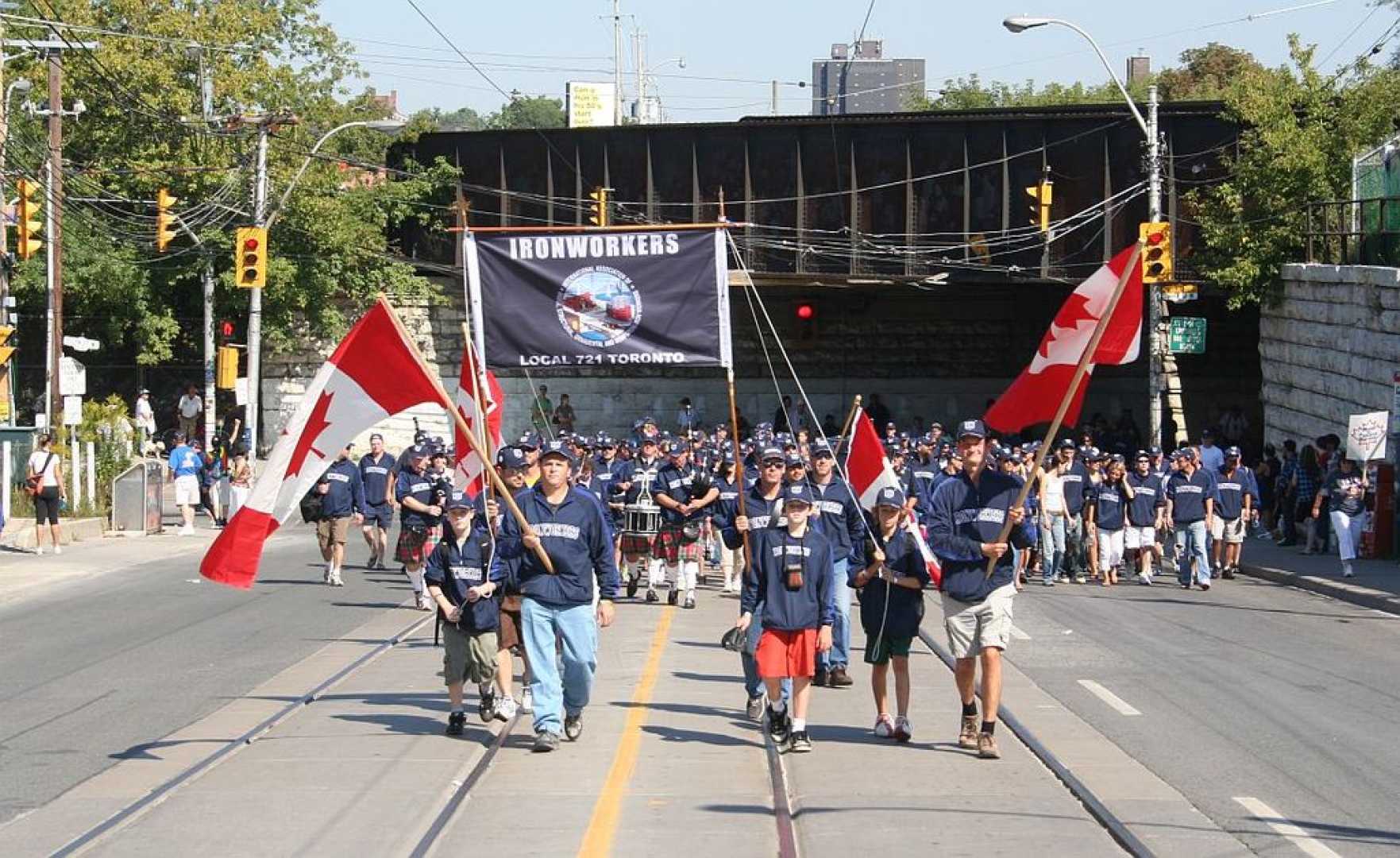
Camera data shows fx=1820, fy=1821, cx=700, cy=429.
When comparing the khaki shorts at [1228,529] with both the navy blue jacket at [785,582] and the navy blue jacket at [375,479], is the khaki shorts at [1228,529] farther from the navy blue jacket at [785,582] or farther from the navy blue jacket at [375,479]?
the navy blue jacket at [785,582]

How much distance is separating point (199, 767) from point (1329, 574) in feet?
58.9

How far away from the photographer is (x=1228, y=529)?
80.4ft

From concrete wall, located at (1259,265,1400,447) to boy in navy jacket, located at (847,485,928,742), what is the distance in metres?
17.0

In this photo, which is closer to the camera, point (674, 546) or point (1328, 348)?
point (674, 546)

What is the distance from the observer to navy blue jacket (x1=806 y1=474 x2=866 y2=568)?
508 inches

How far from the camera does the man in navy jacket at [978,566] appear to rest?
33.2 feet

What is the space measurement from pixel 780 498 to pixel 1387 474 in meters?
15.6

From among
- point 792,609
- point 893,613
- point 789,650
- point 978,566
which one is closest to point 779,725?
point 789,650

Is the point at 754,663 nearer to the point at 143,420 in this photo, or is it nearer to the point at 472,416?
the point at 472,416

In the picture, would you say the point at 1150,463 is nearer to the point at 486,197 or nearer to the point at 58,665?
the point at 58,665

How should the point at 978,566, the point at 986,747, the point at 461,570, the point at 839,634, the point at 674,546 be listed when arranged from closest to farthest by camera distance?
the point at 986,747 < the point at 978,566 < the point at 461,570 < the point at 839,634 < the point at 674,546

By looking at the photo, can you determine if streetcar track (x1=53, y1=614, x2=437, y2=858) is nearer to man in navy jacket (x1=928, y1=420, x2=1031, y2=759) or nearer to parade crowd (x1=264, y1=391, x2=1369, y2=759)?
parade crowd (x1=264, y1=391, x2=1369, y2=759)

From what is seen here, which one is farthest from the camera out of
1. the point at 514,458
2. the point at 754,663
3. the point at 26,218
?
the point at 26,218

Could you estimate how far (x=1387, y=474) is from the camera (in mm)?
25625
